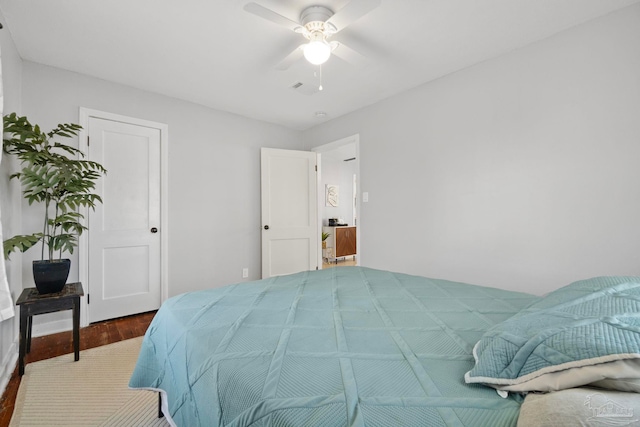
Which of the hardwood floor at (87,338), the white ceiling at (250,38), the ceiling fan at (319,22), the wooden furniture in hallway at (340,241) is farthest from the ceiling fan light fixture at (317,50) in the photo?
the wooden furniture in hallway at (340,241)

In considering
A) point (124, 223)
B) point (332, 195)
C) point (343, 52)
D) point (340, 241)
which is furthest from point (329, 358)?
point (332, 195)

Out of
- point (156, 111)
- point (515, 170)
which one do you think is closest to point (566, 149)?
point (515, 170)

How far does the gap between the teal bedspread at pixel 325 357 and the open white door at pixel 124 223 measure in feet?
6.34

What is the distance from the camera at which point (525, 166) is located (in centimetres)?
230

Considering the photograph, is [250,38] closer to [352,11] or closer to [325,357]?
[352,11]

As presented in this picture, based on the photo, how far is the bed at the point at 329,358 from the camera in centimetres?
70

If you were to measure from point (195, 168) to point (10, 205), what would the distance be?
1644 mm

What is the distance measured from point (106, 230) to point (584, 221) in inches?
162

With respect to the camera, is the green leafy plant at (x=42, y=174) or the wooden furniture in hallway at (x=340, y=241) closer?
the green leafy plant at (x=42, y=174)

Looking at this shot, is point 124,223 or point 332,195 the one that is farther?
point 332,195

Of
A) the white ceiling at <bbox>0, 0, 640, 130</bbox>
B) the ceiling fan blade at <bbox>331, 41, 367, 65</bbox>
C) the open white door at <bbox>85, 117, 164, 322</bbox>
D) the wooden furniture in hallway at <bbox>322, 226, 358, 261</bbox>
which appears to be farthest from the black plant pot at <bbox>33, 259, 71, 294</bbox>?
the wooden furniture in hallway at <bbox>322, 226, 358, 261</bbox>

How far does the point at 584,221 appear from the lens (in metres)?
2.03

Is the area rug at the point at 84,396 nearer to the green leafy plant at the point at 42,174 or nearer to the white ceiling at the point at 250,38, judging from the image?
the green leafy plant at the point at 42,174

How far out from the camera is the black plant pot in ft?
7.05
